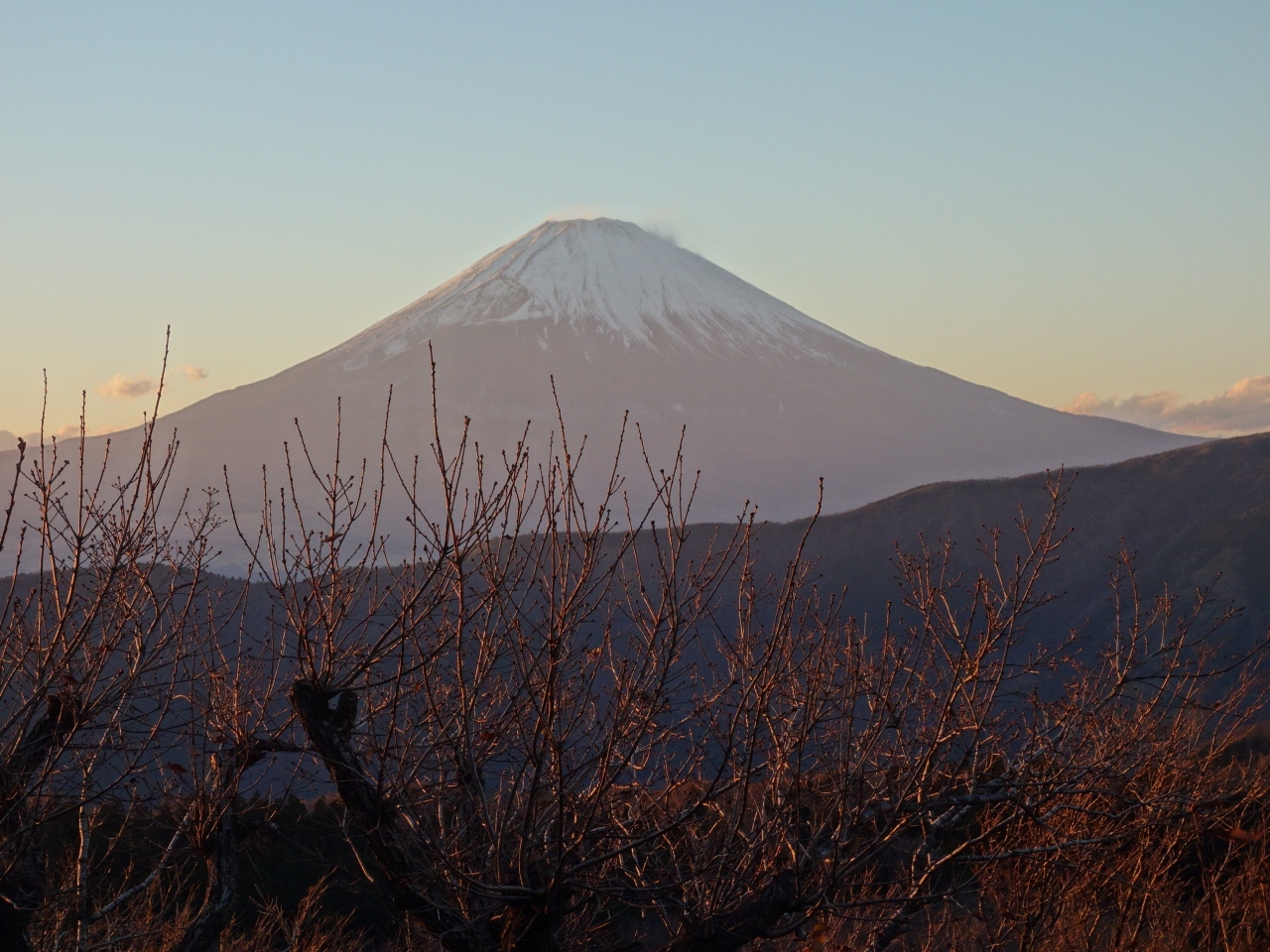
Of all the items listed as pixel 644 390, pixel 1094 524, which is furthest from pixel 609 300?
pixel 1094 524

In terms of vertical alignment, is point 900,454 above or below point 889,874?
above

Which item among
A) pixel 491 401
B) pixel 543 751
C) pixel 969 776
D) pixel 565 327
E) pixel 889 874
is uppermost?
pixel 565 327

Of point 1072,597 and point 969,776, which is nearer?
point 969,776

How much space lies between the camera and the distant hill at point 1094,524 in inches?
Answer: 1906

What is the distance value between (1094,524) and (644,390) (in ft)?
159

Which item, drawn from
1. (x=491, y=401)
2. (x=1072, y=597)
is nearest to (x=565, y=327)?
(x=491, y=401)

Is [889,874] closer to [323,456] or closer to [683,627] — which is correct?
[683,627]

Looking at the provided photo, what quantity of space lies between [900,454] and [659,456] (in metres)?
21.7

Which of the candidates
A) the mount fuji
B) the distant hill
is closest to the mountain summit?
the mount fuji

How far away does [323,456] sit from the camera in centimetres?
11044

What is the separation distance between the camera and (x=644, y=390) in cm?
9825

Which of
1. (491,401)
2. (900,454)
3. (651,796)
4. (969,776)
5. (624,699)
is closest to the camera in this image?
(624,699)

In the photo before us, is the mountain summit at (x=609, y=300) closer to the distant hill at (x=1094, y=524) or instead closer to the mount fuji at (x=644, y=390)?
the mount fuji at (x=644, y=390)

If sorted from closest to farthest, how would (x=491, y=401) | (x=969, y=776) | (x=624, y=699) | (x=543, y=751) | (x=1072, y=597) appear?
(x=543, y=751)
(x=624, y=699)
(x=969, y=776)
(x=1072, y=597)
(x=491, y=401)
